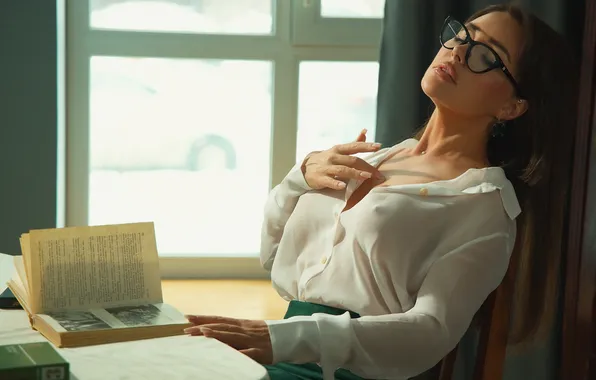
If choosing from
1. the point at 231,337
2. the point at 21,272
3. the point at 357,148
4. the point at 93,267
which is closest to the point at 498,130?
the point at 357,148

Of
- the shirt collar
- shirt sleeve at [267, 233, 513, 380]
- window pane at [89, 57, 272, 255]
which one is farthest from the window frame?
shirt sleeve at [267, 233, 513, 380]

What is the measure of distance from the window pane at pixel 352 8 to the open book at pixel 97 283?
1.31 meters

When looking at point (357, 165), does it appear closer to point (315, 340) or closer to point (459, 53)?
point (459, 53)

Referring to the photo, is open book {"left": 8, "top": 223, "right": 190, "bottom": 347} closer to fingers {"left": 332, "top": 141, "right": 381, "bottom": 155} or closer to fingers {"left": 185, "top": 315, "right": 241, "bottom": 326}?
fingers {"left": 185, "top": 315, "right": 241, "bottom": 326}

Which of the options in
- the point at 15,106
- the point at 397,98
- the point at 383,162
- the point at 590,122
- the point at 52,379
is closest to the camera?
the point at 52,379

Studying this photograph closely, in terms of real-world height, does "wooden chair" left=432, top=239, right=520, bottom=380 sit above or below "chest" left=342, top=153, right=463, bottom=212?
below

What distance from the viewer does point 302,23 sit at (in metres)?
2.39

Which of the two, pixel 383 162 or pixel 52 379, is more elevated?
pixel 383 162

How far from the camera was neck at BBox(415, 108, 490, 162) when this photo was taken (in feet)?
5.08

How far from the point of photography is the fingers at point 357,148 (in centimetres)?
155

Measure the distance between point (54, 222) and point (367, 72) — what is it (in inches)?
40.1

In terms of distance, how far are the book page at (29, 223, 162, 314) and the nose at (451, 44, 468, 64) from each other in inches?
25.3

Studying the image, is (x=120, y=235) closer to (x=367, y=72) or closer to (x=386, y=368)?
(x=386, y=368)

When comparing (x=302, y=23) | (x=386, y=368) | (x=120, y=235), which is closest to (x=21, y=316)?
(x=120, y=235)
